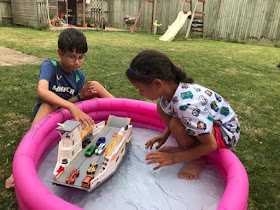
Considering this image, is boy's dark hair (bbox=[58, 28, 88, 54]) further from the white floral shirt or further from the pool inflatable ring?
the white floral shirt

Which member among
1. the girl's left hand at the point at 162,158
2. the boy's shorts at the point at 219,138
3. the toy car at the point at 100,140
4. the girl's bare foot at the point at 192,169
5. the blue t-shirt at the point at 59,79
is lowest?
the girl's bare foot at the point at 192,169

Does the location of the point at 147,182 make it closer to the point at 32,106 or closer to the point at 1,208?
the point at 1,208

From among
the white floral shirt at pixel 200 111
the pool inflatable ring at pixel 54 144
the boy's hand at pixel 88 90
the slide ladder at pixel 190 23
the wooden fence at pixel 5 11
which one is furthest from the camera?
the wooden fence at pixel 5 11

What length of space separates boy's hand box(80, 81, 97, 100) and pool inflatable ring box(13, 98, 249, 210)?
0.35 ft

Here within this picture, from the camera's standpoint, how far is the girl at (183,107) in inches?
55.3

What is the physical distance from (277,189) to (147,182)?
89cm

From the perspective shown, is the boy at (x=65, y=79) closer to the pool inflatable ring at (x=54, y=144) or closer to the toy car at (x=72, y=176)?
the pool inflatable ring at (x=54, y=144)

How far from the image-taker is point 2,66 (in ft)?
12.9

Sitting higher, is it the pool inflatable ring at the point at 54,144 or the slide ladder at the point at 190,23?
the slide ladder at the point at 190,23

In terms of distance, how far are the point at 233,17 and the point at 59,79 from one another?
9217 mm

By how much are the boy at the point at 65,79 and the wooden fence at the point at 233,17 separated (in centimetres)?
880

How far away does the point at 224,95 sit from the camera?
3.32m

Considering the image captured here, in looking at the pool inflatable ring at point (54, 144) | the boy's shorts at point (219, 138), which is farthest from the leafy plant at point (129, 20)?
the boy's shorts at point (219, 138)

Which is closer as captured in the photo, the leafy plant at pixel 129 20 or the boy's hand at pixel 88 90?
the boy's hand at pixel 88 90
